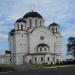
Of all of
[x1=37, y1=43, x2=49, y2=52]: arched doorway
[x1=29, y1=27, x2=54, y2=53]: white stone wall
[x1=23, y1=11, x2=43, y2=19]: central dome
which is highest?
[x1=23, y1=11, x2=43, y2=19]: central dome

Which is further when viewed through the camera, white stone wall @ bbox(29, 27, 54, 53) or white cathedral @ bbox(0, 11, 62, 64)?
white stone wall @ bbox(29, 27, 54, 53)

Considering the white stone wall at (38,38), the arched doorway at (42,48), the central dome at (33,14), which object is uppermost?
the central dome at (33,14)

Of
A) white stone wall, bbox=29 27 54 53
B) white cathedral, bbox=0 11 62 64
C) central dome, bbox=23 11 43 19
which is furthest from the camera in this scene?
central dome, bbox=23 11 43 19

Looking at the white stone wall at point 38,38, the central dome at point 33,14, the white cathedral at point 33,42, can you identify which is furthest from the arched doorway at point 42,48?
the central dome at point 33,14

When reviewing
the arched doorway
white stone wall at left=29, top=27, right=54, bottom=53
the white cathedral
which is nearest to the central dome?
the white cathedral

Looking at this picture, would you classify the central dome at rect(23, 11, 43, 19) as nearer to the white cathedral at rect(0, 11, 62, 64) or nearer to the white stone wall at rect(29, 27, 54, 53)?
the white cathedral at rect(0, 11, 62, 64)

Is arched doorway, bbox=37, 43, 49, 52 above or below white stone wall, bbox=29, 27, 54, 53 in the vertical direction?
below

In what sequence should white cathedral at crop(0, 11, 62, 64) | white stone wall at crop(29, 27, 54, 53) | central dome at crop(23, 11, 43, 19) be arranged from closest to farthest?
white cathedral at crop(0, 11, 62, 64) < white stone wall at crop(29, 27, 54, 53) < central dome at crop(23, 11, 43, 19)

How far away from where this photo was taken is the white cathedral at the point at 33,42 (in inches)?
3568

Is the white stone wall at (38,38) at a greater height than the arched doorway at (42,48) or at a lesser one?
greater

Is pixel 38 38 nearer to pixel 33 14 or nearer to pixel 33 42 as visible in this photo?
pixel 33 42

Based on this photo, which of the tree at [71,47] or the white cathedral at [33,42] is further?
the tree at [71,47]

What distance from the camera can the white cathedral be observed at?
3568 inches

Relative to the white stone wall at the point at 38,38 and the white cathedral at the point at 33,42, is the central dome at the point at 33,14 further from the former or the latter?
the white stone wall at the point at 38,38
